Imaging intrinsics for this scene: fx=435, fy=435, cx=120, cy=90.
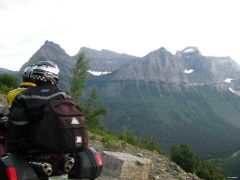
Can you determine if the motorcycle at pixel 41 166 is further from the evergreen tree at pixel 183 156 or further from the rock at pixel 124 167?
the evergreen tree at pixel 183 156

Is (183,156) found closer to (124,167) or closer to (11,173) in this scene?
(124,167)

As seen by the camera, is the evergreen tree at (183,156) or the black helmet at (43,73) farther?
the evergreen tree at (183,156)

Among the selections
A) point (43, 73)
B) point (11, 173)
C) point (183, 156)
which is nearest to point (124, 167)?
point (43, 73)

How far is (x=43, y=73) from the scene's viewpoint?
5234mm

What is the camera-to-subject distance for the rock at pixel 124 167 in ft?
40.1

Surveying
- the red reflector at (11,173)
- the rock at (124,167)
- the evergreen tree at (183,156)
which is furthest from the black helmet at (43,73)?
the evergreen tree at (183,156)

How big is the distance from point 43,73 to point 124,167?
7.55 meters

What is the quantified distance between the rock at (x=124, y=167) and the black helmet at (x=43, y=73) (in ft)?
23.9

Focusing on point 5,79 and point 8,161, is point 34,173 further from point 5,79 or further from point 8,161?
point 5,79

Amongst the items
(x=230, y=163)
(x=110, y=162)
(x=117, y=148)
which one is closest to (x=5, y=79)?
(x=117, y=148)

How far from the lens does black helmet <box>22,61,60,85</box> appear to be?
5.22 m

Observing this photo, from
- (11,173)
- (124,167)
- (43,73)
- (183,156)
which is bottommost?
(183,156)

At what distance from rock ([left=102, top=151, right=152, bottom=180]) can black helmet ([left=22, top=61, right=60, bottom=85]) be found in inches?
287

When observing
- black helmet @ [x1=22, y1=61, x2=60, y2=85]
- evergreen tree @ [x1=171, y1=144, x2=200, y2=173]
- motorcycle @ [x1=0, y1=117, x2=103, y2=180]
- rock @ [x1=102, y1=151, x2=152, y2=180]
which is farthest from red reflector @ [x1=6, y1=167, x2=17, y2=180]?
evergreen tree @ [x1=171, y1=144, x2=200, y2=173]
